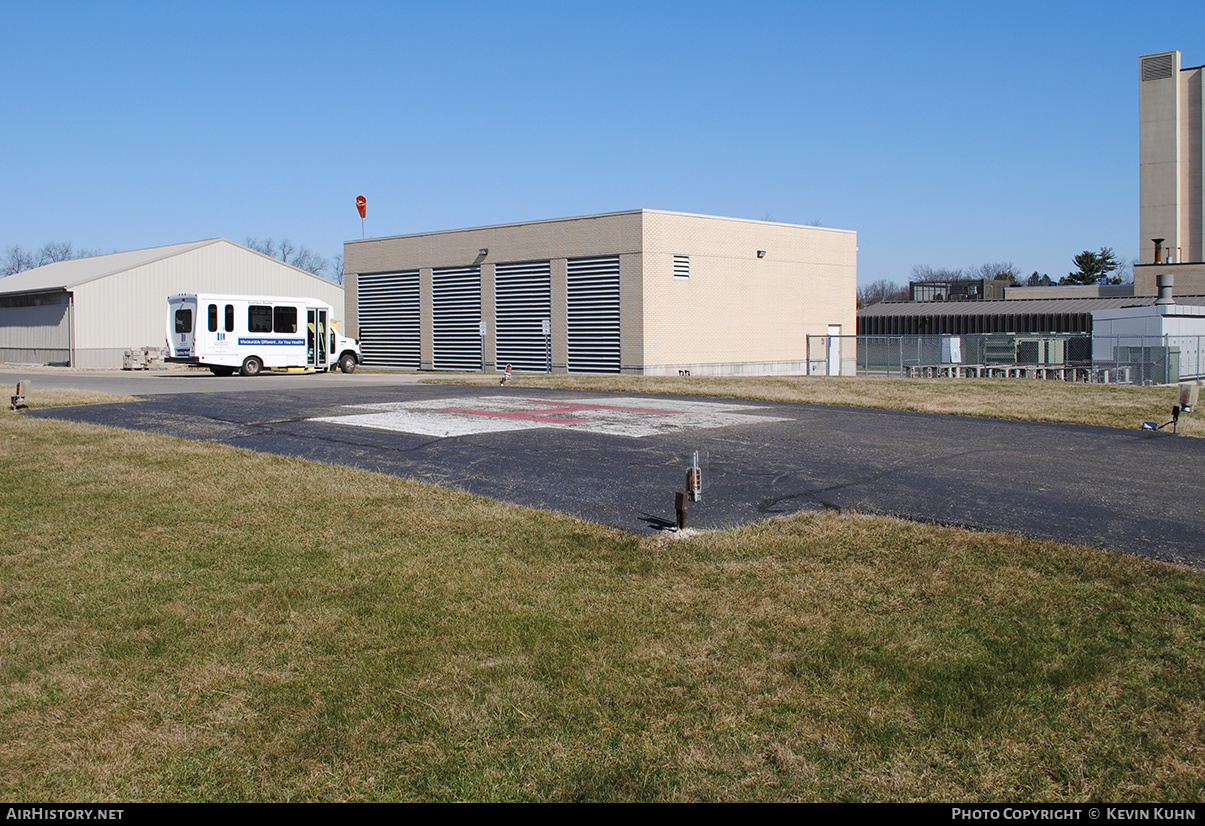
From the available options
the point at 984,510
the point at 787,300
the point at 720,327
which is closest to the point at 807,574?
the point at 984,510

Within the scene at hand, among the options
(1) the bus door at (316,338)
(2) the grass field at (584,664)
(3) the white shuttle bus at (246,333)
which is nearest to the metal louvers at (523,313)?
(3) the white shuttle bus at (246,333)

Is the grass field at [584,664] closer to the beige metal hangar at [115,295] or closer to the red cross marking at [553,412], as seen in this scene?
the red cross marking at [553,412]

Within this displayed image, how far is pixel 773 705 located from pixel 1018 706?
1254 millimetres

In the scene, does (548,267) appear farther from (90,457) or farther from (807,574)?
(807,574)

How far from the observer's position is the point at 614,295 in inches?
1524

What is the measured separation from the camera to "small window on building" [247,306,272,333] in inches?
1309

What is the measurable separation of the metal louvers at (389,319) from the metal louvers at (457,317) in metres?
1.71

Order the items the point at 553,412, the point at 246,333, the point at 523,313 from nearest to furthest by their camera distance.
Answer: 1. the point at 553,412
2. the point at 246,333
3. the point at 523,313

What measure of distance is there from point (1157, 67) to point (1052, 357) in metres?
26.6

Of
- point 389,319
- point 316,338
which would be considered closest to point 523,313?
point 389,319

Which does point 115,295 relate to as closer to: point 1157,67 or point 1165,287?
point 1165,287

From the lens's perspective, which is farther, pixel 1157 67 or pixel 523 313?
pixel 1157 67

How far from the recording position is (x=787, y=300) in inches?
1713

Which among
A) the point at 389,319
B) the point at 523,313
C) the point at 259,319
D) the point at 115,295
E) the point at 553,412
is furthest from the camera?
the point at 115,295
